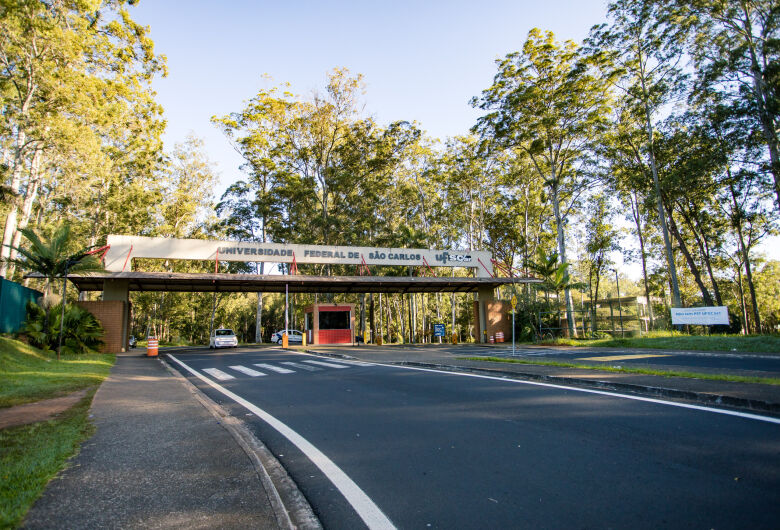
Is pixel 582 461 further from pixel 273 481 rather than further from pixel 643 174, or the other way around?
pixel 643 174

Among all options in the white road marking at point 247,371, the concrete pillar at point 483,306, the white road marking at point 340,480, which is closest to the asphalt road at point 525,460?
the white road marking at point 340,480

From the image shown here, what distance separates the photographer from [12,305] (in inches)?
635

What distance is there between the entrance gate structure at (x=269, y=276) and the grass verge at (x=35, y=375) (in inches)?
297

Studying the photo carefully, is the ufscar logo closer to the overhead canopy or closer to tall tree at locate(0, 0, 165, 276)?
the overhead canopy

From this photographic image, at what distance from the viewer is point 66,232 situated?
16672 millimetres

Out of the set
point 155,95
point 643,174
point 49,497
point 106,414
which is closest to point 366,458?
point 49,497

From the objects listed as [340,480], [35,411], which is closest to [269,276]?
[35,411]

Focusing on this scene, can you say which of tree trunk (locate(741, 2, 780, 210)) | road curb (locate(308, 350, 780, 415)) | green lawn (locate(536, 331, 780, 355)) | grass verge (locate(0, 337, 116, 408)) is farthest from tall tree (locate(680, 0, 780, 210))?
grass verge (locate(0, 337, 116, 408))

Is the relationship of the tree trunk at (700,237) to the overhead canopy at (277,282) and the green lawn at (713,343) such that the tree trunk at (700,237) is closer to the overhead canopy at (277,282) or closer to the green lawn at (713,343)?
the overhead canopy at (277,282)

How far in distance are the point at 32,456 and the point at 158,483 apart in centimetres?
149

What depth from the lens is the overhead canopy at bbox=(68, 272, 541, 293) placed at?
22320 millimetres

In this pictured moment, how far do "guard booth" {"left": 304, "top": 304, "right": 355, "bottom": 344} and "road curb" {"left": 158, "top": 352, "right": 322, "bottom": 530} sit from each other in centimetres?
2398

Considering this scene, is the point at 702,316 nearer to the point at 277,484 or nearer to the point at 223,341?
the point at 277,484

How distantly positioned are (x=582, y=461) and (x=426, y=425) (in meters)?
1.94
